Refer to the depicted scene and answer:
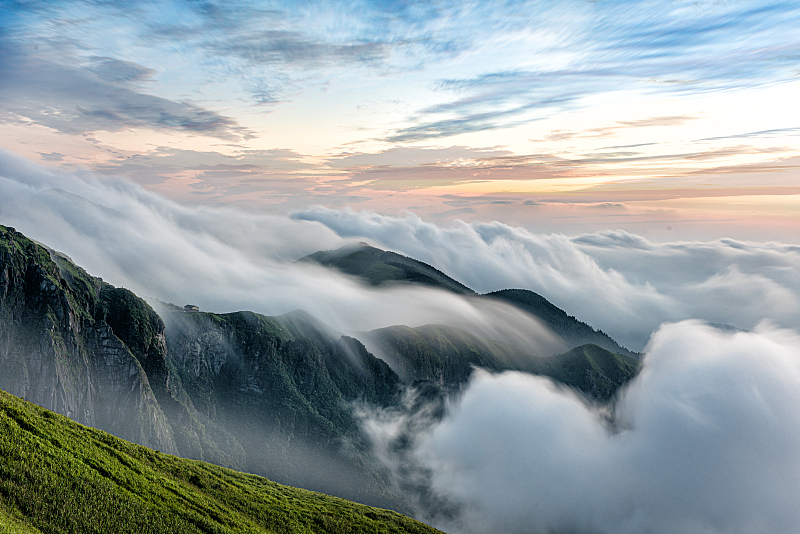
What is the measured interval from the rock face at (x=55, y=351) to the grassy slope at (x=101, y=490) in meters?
139

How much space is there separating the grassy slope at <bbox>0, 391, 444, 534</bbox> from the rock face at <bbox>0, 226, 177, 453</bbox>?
139010 millimetres

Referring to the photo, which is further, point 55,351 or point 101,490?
point 55,351

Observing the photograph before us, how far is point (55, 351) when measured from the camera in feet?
558

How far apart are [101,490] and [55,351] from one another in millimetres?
171740

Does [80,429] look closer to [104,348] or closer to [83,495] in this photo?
[83,495]

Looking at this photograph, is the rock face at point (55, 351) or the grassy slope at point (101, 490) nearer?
the grassy slope at point (101, 490)

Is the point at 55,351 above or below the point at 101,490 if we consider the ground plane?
below

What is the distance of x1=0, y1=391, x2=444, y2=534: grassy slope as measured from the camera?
35000mm

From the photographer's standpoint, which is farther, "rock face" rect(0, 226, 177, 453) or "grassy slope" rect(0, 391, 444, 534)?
"rock face" rect(0, 226, 177, 453)

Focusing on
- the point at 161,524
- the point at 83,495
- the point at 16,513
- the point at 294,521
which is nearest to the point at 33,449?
the point at 83,495

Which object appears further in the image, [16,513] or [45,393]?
[45,393]

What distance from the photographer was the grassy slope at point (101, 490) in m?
35.0

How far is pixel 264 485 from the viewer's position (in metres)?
92.5

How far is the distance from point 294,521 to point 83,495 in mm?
42269
